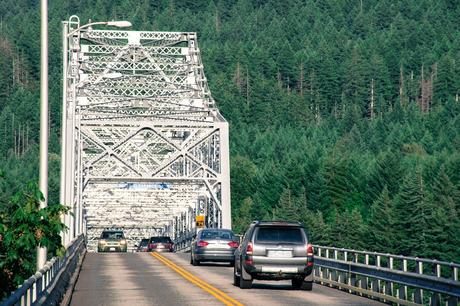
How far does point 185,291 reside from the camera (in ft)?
92.8

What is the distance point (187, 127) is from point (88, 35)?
70.4ft

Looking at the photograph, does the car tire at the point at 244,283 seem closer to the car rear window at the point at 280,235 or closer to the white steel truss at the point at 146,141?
the car rear window at the point at 280,235

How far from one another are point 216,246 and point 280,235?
49.7 ft

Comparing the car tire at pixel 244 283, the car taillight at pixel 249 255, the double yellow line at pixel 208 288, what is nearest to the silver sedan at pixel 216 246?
the double yellow line at pixel 208 288

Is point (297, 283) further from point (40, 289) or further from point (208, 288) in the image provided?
point (40, 289)

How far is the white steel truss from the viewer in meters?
87.1

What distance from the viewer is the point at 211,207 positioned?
321 feet

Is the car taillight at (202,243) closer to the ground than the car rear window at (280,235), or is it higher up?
closer to the ground

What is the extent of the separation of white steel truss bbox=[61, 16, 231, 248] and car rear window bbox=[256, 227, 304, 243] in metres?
38.3

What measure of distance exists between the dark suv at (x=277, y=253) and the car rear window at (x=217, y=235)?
14.5 meters

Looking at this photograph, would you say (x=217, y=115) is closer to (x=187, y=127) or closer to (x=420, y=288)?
(x=187, y=127)

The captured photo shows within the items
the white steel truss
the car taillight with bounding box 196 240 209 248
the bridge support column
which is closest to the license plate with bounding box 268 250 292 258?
the car taillight with bounding box 196 240 209 248

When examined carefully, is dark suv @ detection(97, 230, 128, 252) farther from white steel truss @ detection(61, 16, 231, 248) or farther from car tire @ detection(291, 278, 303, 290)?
car tire @ detection(291, 278, 303, 290)

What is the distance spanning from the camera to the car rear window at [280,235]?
28328 mm
